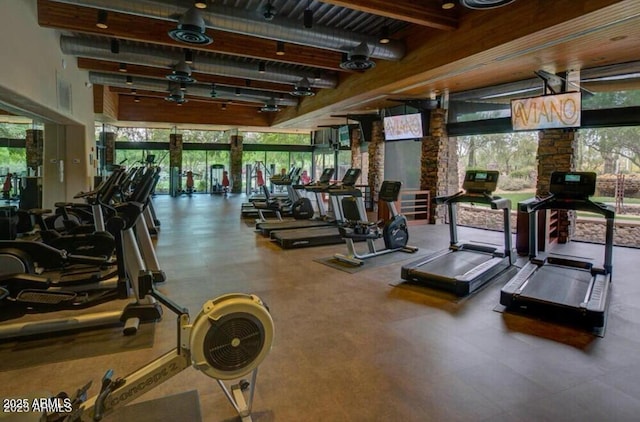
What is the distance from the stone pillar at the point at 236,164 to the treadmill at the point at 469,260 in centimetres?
1461

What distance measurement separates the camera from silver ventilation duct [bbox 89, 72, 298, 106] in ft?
32.2

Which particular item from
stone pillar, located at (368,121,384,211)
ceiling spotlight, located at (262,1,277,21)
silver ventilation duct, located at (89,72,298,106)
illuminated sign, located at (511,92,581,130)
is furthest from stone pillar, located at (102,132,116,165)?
illuminated sign, located at (511,92,581,130)

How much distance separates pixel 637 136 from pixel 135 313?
9.84m

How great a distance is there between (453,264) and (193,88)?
363 inches

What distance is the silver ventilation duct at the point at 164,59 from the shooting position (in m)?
7.20

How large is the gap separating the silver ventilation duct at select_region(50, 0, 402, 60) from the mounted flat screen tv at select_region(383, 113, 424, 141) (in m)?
2.74

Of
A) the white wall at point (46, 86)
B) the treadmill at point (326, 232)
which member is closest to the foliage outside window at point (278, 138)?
the white wall at point (46, 86)

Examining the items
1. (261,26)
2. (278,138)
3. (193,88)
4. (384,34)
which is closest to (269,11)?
(261,26)

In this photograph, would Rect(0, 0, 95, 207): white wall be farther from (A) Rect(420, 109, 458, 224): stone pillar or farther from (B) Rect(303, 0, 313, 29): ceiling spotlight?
(A) Rect(420, 109, 458, 224): stone pillar

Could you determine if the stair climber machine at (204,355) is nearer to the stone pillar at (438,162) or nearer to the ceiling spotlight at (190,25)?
the ceiling spotlight at (190,25)

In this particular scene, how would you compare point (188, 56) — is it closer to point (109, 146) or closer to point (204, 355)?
point (204, 355)

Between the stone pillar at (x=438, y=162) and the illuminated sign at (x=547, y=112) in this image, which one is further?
the stone pillar at (x=438, y=162)

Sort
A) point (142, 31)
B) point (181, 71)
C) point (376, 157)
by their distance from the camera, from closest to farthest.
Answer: point (142, 31), point (181, 71), point (376, 157)

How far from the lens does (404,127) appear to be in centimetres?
982
